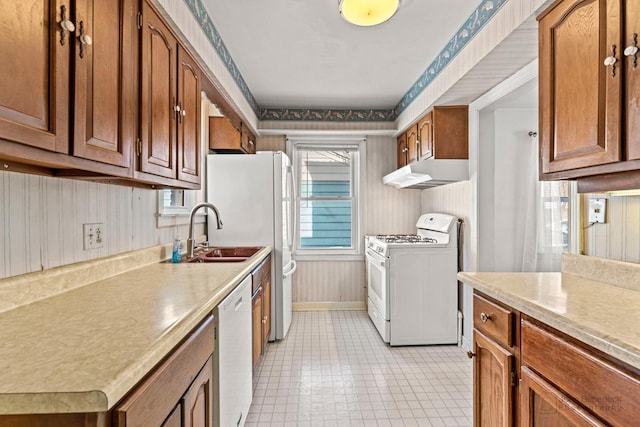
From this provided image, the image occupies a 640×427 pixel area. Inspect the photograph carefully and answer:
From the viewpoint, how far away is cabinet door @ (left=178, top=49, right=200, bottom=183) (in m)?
1.75

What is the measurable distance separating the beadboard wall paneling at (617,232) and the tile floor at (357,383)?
1188mm

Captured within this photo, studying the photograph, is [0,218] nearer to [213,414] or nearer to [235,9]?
[213,414]

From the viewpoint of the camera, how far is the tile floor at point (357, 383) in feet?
6.52

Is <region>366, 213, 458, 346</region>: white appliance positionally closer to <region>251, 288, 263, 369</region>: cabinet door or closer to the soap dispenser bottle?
<region>251, 288, 263, 369</region>: cabinet door

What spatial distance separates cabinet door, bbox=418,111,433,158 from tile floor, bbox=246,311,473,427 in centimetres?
181

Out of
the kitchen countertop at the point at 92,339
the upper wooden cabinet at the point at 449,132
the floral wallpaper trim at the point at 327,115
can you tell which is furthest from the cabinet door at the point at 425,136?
the kitchen countertop at the point at 92,339

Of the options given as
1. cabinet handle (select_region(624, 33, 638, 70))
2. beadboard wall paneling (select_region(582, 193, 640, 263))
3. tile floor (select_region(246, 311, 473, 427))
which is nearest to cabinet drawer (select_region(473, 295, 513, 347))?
beadboard wall paneling (select_region(582, 193, 640, 263))

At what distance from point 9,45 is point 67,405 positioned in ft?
2.66

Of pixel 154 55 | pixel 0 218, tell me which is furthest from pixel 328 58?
pixel 0 218

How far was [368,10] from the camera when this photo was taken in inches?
70.4

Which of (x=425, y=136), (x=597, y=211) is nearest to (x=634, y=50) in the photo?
(x=597, y=211)

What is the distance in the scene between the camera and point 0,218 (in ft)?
3.42

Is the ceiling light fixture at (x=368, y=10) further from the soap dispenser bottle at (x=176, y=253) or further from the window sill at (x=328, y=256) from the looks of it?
the window sill at (x=328, y=256)

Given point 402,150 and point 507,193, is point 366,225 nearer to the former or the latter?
point 402,150
